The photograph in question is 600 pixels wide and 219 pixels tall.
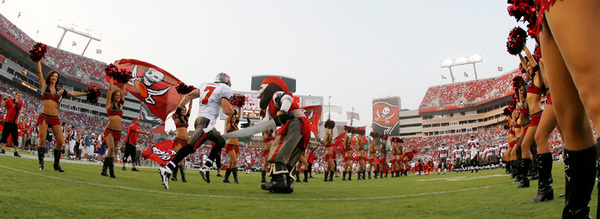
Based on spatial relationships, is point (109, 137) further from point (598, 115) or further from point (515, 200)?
point (598, 115)

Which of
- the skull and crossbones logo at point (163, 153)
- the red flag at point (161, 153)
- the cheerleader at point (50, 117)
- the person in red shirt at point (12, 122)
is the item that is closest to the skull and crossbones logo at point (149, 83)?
the red flag at point (161, 153)

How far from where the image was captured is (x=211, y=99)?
309 inches

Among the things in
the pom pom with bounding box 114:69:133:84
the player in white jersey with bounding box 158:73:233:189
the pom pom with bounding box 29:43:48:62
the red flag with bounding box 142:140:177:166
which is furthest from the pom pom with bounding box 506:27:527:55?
the red flag with bounding box 142:140:177:166

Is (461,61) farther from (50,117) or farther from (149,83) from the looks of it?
(50,117)

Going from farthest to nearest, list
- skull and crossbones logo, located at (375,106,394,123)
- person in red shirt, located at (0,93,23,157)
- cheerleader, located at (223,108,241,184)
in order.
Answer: skull and crossbones logo, located at (375,106,394,123), person in red shirt, located at (0,93,23,157), cheerleader, located at (223,108,241,184)

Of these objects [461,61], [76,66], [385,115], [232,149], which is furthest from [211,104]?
[461,61]

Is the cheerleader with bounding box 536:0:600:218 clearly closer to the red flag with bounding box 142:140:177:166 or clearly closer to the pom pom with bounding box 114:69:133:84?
the pom pom with bounding box 114:69:133:84

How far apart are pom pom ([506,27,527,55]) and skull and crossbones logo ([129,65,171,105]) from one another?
1202 cm

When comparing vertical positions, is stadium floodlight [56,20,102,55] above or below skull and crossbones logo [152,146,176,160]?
above

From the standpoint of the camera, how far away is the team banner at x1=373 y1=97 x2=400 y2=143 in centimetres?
9054

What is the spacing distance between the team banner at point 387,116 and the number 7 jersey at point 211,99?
8471 centimetres

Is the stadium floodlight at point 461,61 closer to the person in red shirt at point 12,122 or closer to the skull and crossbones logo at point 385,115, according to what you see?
the skull and crossbones logo at point 385,115

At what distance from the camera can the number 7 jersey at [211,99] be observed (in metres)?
7.84

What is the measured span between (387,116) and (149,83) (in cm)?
8304
